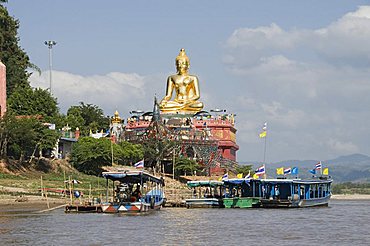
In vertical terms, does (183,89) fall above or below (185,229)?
above

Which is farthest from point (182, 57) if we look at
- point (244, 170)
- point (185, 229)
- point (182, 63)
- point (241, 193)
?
point (185, 229)

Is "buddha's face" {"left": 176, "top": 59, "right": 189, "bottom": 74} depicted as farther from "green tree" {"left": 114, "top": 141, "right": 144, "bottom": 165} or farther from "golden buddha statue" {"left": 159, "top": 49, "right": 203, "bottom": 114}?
"green tree" {"left": 114, "top": 141, "right": 144, "bottom": 165}

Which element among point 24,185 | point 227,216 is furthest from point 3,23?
point 227,216

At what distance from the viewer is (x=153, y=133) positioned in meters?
82.1

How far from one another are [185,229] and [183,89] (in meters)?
56.3

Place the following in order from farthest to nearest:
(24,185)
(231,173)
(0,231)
Answer: (231,173) < (24,185) < (0,231)

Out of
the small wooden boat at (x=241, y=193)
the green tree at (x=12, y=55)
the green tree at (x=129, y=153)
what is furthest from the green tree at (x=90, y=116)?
the small wooden boat at (x=241, y=193)

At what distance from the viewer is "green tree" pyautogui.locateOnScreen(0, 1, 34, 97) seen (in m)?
91.4

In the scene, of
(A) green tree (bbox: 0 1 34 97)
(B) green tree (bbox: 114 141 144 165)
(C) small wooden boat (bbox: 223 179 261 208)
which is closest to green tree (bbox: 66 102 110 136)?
(A) green tree (bbox: 0 1 34 97)

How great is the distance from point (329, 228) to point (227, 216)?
28.9 ft

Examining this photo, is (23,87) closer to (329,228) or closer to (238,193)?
(238,193)

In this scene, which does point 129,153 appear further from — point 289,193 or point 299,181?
point 299,181

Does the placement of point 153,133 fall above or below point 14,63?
below

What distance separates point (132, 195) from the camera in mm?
50844
